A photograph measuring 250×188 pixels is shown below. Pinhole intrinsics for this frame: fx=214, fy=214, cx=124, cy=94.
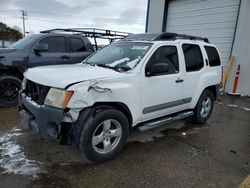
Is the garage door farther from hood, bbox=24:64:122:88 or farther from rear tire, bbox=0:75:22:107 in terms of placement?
rear tire, bbox=0:75:22:107

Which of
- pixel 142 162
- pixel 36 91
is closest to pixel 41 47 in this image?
pixel 36 91

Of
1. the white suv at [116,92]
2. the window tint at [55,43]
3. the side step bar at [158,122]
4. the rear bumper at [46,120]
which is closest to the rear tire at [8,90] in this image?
the window tint at [55,43]

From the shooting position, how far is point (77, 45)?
6.64 m

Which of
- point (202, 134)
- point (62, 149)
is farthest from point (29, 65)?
point (202, 134)

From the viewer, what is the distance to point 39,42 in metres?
5.93

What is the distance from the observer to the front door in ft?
11.3

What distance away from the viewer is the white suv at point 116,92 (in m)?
2.72

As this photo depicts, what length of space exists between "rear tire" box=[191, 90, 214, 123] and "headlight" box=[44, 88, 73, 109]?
3.15 meters

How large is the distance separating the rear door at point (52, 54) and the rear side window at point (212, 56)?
389 centimetres

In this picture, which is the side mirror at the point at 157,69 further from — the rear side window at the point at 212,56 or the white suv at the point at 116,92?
the rear side window at the point at 212,56

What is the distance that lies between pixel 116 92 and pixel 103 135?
644mm

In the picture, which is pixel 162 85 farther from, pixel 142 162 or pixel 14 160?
pixel 14 160

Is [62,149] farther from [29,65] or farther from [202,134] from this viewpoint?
[29,65]

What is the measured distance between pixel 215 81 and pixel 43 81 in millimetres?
3877
